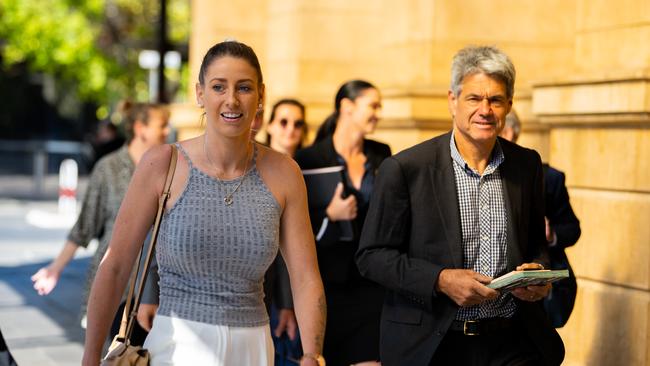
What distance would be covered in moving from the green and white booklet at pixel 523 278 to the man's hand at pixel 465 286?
3 cm

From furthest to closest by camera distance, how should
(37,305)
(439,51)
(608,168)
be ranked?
(37,305) < (439,51) < (608,168)

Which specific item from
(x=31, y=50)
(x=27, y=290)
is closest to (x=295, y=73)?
(x=27, y=290)

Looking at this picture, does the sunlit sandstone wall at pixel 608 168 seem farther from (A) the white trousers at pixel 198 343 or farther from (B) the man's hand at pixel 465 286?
(A) the white trousers at pixel 198 343

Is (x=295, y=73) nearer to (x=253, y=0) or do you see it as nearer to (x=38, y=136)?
(x=253, y=0)

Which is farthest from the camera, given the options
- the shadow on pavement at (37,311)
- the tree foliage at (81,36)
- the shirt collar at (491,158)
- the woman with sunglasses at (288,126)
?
the tree foliage at (81,36)

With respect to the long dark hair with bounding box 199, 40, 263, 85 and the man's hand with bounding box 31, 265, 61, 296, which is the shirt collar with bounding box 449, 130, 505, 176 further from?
the man's hand with bounding box 31, 265, 61, 296

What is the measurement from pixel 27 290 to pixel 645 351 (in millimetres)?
9075

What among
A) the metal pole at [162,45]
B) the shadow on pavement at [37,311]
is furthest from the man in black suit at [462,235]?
the metal pole at [162,45]

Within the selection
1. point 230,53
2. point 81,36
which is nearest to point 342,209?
point 230,53

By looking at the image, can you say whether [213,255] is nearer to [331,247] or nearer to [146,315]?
[146,315]

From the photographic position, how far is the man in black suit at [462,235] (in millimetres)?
5113

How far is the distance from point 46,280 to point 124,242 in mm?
2974

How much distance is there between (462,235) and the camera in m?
5.11

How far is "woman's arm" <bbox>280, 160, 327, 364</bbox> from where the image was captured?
454 cm
